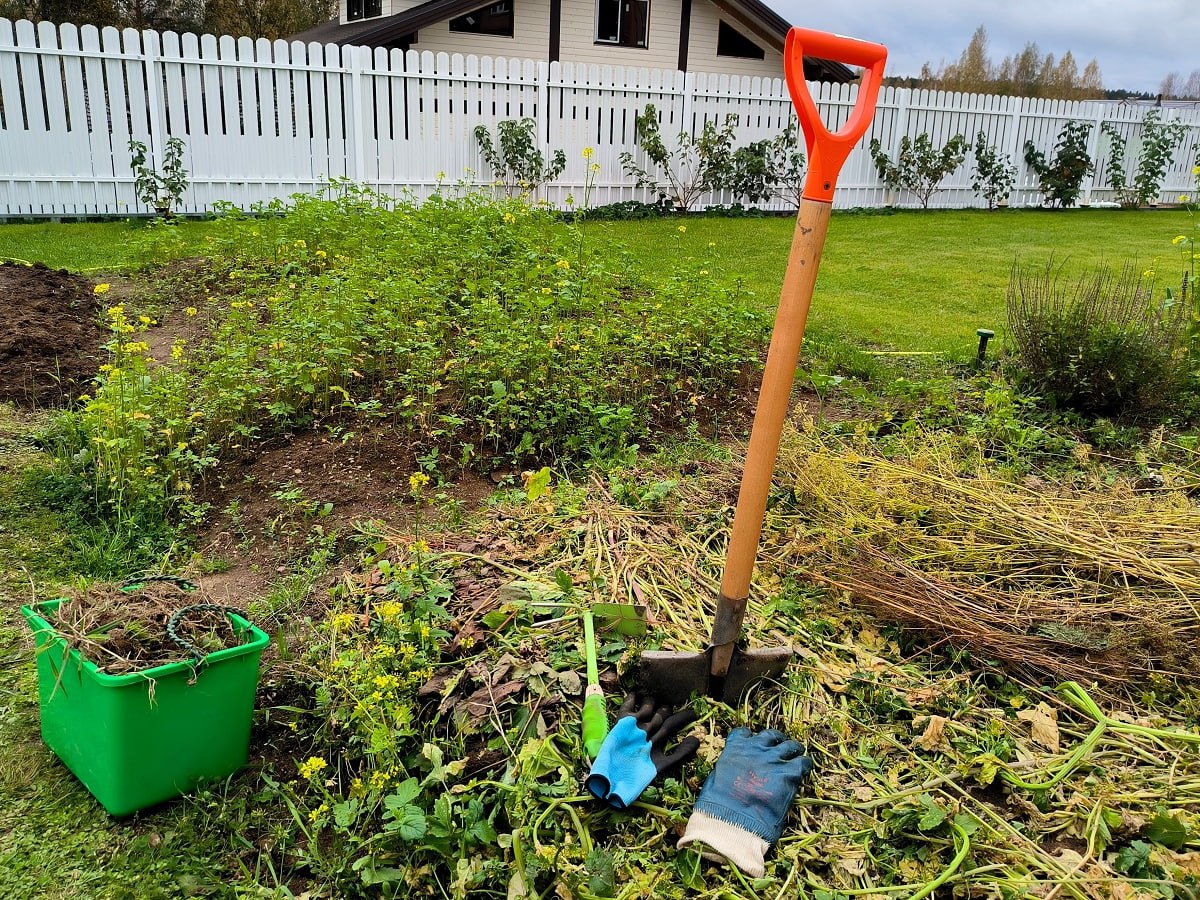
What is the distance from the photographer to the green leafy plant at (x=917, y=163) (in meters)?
14.0

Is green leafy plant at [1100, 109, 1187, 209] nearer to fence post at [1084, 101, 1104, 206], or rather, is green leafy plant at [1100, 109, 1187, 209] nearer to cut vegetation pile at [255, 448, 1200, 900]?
fence post at [1084, 101, 1104, 206]

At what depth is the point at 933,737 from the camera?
222cm

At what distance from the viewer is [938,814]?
194cm

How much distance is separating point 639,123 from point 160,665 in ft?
38.5

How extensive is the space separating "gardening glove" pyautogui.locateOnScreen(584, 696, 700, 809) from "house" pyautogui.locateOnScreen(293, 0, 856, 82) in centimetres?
1519

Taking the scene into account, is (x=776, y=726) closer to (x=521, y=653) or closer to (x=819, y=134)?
(x=521, y=653)

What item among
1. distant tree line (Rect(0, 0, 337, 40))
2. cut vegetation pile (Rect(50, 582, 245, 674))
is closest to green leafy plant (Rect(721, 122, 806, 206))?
cut vegetation pile (Rect(50, 582, 245, 674))

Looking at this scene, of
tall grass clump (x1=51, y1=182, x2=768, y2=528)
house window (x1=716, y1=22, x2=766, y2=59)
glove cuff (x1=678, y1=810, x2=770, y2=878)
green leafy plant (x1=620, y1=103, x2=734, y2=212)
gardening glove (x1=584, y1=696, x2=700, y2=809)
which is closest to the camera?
glove cuff (x1=678, y1=810, x2=770, y2=878)

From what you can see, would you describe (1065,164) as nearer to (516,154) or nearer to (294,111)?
(516,154)

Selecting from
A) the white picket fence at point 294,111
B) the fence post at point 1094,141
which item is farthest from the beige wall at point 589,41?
the fence post at point 1094,141

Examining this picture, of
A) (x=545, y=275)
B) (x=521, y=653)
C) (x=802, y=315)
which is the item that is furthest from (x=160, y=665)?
(x=545, y=275)

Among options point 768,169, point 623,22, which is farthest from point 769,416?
point 623,22

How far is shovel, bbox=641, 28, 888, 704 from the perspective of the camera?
6.78 feet

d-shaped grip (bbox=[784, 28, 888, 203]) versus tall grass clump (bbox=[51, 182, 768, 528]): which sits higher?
d-shaped grip (bbox=[784, 28, 888, 203])
